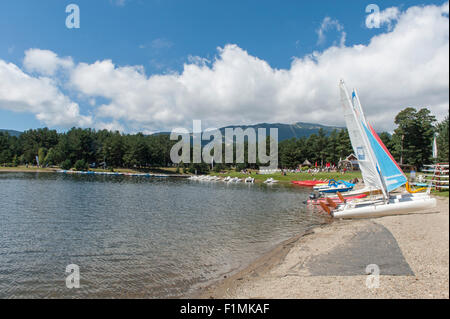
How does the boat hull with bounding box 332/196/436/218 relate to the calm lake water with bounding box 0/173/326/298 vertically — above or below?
above

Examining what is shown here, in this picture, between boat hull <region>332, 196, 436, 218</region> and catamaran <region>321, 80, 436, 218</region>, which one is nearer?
Answer: boat hull <region>332, 196, 436, 218</region>

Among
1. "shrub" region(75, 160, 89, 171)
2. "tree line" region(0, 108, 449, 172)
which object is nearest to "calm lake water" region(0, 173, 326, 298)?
"tree line" region(0, 108, 449, 172)

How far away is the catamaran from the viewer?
22.3 metres

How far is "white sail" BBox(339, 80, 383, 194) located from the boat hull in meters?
1.79

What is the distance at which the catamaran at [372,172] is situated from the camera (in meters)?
22.3

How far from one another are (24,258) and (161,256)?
6875mm

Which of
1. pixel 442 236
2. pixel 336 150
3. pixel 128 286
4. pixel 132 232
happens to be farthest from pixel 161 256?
pixel 336 150

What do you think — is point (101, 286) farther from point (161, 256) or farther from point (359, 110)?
point (359, 110)

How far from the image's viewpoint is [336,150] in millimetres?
96312

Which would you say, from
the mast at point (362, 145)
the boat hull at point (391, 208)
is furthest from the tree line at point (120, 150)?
the boat hull at point (391, 208)

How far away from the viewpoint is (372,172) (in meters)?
23.8

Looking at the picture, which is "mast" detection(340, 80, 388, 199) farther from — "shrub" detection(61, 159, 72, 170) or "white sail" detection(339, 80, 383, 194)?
"shrub" detection(61, 159, 72, 170)

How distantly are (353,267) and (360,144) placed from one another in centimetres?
1646

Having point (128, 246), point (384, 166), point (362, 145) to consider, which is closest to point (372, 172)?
point (384, 166)
